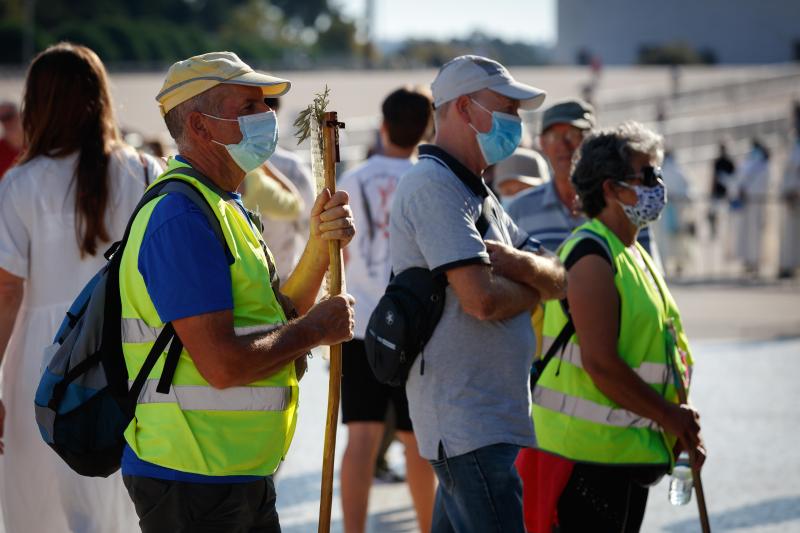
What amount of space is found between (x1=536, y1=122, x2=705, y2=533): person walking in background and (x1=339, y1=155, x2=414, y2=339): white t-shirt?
6.09 ft

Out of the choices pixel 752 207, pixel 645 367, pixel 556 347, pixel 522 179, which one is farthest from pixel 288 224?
pixel 752 207

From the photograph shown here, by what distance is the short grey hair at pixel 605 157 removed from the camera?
170 inches

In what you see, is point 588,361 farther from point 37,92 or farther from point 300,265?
point 37,92

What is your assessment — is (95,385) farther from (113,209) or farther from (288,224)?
(288,224)

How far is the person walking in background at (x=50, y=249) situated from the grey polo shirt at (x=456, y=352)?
1173mm

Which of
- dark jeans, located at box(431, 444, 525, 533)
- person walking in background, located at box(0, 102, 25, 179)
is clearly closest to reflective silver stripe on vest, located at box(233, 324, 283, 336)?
dark jeans, located at box(431, 444, 525, 533)

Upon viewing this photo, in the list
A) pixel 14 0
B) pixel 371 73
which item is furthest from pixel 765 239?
pixel 14 0

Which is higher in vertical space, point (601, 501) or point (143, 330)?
point (143, 330)

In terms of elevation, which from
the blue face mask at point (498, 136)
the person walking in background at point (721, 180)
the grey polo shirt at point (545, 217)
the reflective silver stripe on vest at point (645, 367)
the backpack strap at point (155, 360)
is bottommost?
the person walking in background at point (721, 180)

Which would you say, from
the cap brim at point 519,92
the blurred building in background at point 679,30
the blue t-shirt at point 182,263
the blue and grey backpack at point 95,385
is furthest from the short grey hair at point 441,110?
the blurred building in background at point 679,30

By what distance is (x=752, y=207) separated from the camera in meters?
18.9

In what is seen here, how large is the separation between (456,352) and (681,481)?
1189mm

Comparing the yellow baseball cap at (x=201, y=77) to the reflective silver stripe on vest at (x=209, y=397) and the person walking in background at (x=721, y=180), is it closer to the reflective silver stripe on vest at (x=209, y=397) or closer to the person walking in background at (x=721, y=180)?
the reflective silver stripe on vest at (x=209, y=397)

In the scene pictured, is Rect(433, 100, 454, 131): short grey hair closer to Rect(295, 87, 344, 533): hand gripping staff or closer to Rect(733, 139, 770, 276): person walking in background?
Rect(295, 87, 344, 533): hand gripping staff
